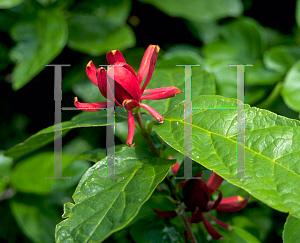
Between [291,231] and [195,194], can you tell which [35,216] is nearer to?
[195,194]

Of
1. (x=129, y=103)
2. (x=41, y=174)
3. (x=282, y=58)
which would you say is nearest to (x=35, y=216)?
(x=41, y=174)

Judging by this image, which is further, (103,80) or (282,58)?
(282,58)

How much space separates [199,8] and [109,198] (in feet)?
3.40

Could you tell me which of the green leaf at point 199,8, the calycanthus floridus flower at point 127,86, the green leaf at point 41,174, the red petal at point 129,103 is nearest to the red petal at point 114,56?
the calycanthus floridus flower at point 127,86

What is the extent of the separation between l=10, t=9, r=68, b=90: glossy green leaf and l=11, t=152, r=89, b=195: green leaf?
0.32 m

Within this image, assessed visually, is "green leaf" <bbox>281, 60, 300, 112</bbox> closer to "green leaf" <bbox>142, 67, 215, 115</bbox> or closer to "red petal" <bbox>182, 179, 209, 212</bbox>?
"green leaf" <bbox>142, 67, 215, 115</bbox>

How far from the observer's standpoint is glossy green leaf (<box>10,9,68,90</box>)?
110 centimetres

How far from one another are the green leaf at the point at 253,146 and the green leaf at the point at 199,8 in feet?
2.48

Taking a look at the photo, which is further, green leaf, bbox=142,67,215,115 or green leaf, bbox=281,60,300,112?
green leaf, bbox=281,60,300,112

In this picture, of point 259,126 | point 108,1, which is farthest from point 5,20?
point 259,126

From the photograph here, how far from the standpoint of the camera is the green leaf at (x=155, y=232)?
0.83 m

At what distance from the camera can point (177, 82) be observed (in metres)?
0.98

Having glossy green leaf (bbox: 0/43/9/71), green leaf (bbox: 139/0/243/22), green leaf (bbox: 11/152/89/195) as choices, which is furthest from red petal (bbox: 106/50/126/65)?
glossy green leaf (bbox: 0/43/9/71)

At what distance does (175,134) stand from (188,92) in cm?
31
